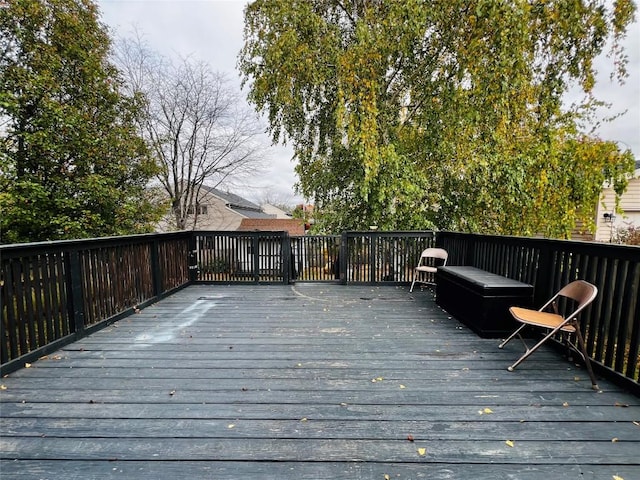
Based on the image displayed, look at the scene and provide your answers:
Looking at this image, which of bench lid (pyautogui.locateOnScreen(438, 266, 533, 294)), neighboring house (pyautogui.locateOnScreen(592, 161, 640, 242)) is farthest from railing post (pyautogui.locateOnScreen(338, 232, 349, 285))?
neighboring house (pyautogui.locateOnScreen(592, 161, 640, 242))

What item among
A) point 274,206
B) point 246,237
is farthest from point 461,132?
point 274,206

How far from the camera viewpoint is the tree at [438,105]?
5379mm

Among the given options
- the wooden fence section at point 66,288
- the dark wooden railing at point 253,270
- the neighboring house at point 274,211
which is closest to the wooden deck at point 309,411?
the wooden fence section at point 66,288

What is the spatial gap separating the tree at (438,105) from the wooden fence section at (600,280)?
3026 millimetres

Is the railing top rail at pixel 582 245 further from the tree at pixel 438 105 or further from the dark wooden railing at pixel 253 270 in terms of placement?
the tree at pixel 438 105

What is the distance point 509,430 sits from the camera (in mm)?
1623

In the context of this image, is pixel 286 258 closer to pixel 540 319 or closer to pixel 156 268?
pixel 156 268

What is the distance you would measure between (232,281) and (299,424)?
4.16 meters

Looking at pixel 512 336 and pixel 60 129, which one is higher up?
pixel 60 129

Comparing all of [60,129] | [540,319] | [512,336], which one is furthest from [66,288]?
[60,129]

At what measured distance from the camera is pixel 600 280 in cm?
228

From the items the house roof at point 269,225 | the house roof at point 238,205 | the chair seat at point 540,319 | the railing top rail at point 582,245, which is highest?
the house roof at point 238,205

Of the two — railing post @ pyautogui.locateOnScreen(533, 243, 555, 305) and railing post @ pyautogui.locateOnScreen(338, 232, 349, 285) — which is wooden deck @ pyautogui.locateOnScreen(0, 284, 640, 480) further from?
railing post @ pyautogui.locateOnScreen(338, 232, 349, 285)

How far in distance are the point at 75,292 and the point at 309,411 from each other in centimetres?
257
